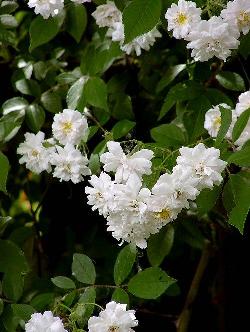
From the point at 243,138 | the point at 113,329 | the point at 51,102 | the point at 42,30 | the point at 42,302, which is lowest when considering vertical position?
the point at 42,302

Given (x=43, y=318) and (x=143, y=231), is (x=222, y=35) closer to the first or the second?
(x=143, y=231)

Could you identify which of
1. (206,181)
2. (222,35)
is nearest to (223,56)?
(222,35)

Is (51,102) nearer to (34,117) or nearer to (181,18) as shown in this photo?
(34,117)

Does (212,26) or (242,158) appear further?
(212,26)

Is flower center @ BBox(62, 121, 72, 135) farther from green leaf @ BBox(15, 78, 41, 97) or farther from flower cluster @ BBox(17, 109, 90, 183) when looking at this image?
green leaf @ BBox(15, 78, 41, 97)

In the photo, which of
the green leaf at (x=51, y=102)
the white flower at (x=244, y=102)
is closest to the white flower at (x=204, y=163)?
the white flower at (x=244, y=102)

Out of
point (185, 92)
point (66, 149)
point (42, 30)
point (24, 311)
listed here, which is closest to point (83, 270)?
point (24, 311)

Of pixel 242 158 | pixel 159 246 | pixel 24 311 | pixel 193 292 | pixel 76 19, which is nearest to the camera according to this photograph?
pixel 242 158

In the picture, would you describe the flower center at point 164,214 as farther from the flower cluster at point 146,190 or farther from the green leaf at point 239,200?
the green leaf at point 239,200
